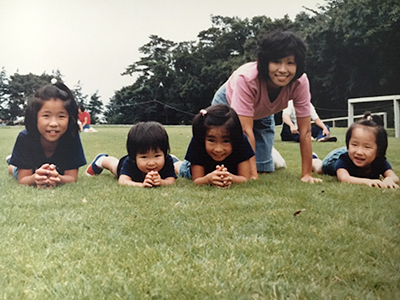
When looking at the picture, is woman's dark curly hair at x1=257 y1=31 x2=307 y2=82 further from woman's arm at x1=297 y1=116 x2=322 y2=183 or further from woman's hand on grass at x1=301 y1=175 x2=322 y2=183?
woman's hand on grass at x1=301 y1=175 x2=322 y2=183

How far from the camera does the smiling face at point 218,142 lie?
63.5 inches

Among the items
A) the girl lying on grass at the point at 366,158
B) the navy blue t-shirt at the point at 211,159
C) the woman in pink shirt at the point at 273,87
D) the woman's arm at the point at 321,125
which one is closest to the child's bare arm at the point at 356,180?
the girl lying on grass at the point at 366,158

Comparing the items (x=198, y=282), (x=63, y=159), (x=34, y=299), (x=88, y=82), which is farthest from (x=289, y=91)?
(x=34, y=299)

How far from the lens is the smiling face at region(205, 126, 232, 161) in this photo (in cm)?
161

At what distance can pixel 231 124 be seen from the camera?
5.28ft

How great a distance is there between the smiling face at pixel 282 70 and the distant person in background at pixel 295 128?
0.60ft

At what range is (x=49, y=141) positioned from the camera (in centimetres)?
151

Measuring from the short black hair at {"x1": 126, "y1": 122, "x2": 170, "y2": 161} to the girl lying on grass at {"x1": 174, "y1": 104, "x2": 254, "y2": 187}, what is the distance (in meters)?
0.13

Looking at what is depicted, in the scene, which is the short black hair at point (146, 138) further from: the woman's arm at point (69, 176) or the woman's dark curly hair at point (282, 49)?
the woman's dark curly hair at point (282, 49)

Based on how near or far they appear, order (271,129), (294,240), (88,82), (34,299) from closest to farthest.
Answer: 1. (34,299)
2. (294,240)
3. (88,82)
4. (271,129)

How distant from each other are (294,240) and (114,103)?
93 cm

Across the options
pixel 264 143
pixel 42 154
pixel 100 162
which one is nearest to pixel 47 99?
pixel 42 154

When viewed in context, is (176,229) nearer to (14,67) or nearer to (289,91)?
(14,67)

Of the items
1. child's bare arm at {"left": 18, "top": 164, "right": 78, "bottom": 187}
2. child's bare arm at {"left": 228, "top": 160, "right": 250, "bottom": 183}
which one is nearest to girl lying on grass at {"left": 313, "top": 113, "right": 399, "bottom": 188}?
child's bare arm at {"left": 228, "top": 160, "right": 250, "bottom": 183}
